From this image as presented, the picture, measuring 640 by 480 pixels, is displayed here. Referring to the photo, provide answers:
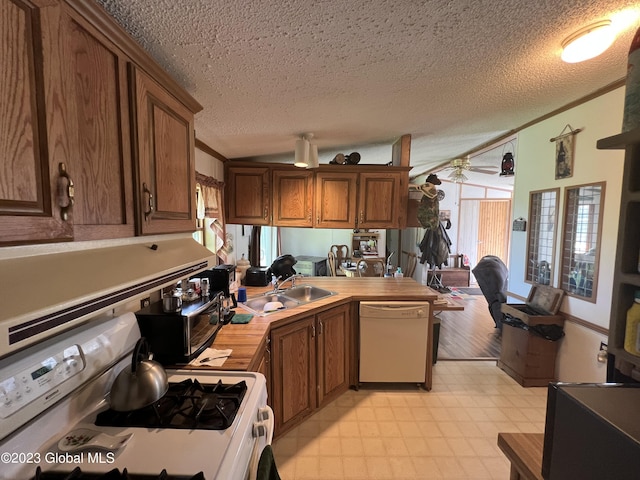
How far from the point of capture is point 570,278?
2.38 m

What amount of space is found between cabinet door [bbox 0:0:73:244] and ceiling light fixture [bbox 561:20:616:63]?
1.92 metres

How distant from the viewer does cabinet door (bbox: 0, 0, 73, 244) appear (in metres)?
0.59

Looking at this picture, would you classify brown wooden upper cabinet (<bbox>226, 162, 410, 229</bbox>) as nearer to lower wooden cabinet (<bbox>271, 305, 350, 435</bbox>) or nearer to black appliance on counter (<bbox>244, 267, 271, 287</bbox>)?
black appliance on counter (<bbox>244, 267, 271, 287</bbox>)

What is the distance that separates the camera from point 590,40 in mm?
1227

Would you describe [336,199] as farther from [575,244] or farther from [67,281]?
[67,281]

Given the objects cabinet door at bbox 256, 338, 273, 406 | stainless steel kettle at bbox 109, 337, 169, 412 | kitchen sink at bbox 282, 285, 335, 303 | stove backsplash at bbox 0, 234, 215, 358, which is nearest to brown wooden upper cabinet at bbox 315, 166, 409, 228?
kitchen sink at bbox 282, 285, 335, 303

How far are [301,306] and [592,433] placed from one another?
167 centimetres

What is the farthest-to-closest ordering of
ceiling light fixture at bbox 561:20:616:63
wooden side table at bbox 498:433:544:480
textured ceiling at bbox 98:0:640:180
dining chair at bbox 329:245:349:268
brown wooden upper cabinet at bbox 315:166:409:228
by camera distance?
dining chair at bbox 329:245:349:268 < brown wooden upper cabinet at bbox 315:166:409:228 < ceiling light fixture at bbox 561:20:616:63 < textured ceiling at bbox 98:0:640:180 < wooden side table at bbox 498:433:544:480

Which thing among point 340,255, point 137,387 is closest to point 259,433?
point 137,387

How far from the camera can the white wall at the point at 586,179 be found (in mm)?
1995

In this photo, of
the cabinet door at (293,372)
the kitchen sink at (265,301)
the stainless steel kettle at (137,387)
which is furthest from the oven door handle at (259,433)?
the kitchen sink at (265,301)

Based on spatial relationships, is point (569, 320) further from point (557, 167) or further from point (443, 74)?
point (443, 74)

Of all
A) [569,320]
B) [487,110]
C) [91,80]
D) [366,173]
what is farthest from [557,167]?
[91,80]

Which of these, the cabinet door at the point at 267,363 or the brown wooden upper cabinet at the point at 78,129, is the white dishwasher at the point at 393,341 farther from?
the brown wooden upper cabinet at the point at 78,129
